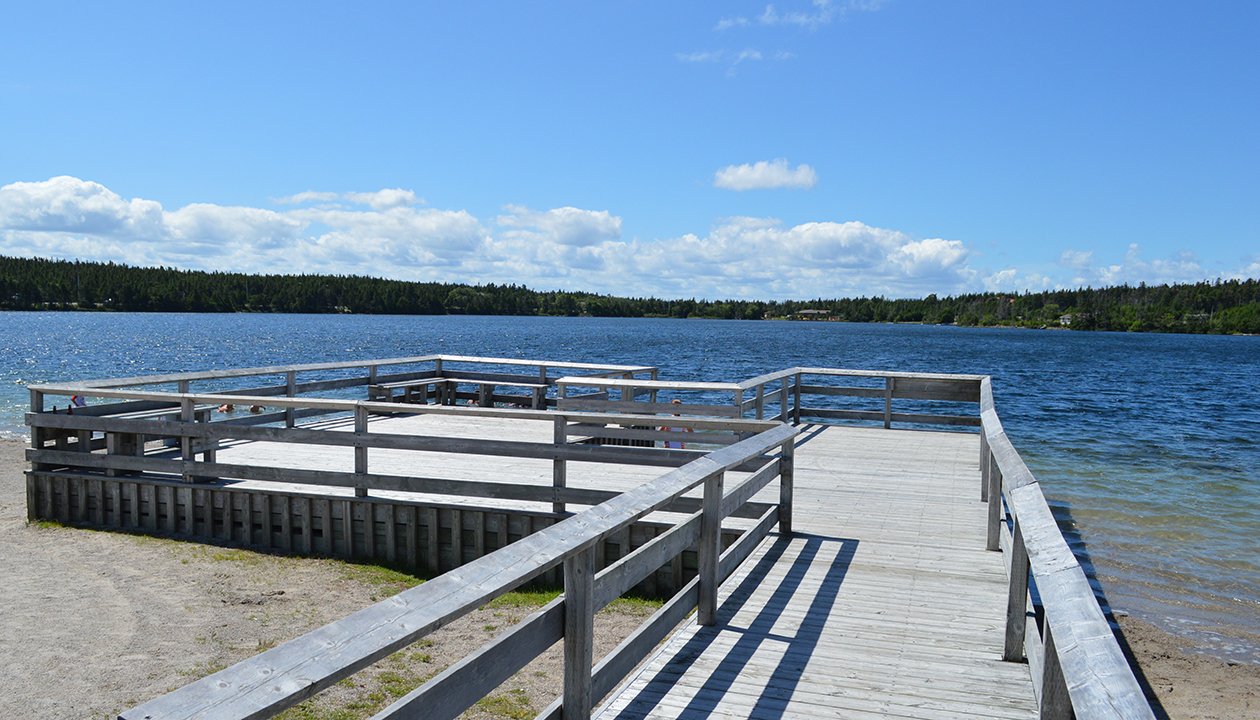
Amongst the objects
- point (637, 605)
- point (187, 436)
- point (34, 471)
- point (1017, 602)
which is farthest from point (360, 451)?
point (1017, 602)

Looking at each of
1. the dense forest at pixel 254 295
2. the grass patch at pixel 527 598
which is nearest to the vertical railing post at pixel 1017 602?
the grass patch at pixel 527 598

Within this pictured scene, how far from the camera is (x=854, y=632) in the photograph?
5656 millimetres

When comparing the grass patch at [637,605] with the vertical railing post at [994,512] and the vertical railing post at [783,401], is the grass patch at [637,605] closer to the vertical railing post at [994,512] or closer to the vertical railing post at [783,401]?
the vertical railing post at [994,512]

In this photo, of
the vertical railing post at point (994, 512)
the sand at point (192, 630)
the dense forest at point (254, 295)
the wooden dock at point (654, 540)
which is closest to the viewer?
the wooden dock at point (654, 540)

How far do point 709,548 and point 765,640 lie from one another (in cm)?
61

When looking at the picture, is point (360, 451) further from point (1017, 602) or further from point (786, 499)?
point (1017, 602)

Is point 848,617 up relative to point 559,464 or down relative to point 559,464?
down

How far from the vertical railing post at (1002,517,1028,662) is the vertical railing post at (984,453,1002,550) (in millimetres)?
2332

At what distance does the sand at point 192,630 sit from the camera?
6992mm

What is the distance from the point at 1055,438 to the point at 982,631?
2337cm

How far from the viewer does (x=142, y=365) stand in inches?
2067

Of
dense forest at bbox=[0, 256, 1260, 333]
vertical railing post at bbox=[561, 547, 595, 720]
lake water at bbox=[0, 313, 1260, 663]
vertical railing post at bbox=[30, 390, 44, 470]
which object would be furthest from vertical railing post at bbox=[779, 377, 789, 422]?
dense forest at bbox=[0, 256, 1260, 333]

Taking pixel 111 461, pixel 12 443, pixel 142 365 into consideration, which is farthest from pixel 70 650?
pixel 142 365

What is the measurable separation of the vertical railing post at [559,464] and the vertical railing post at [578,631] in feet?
16.0
